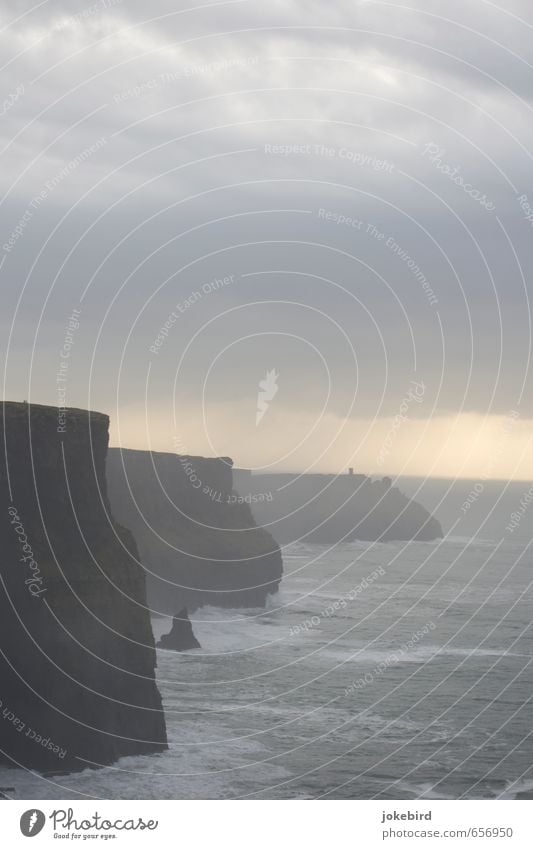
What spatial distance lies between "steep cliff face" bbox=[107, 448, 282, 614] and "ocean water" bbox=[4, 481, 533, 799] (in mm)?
3721

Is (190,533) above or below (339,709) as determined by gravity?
above

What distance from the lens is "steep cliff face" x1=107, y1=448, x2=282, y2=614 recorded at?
4550 inches

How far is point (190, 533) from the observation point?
399ft

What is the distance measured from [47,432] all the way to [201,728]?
22.1 m

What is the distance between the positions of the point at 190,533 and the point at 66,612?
224ft

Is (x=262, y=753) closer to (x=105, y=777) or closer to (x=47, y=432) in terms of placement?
(x=105, y=777)

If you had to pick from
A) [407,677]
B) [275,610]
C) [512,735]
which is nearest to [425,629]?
[275,610]
